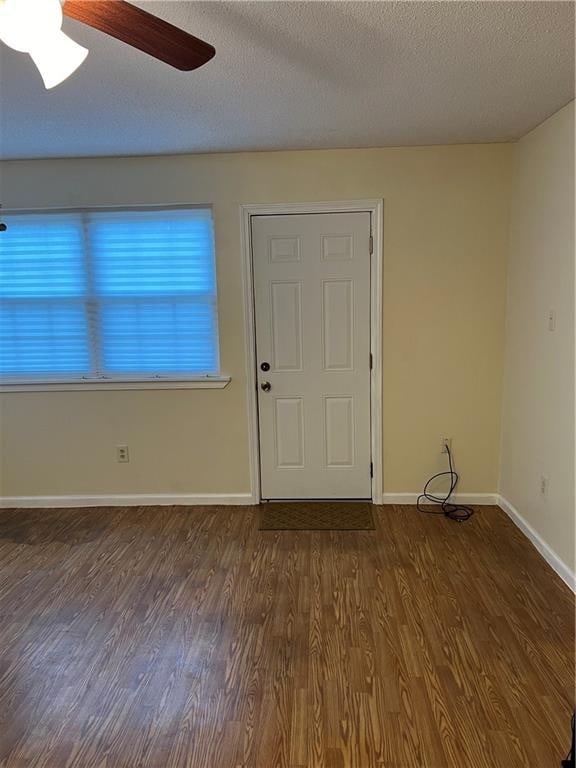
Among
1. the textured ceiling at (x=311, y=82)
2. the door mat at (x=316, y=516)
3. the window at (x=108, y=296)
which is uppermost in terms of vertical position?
the textured ceiling at (x=311, y=82)

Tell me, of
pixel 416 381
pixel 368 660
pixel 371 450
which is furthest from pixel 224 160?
pixel 368 660

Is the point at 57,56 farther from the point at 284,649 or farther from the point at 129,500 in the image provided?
the point at 129,500

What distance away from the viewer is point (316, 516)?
3.30 metres

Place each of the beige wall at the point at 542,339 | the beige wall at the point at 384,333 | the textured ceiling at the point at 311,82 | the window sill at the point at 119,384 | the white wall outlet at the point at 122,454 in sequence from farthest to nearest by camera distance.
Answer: the white wall outlet at the point at 122,454
the window sill at the point at 119,384
the beige wall at the point at 384,333
the beige wall at the point at 542,339
the textured ceiling at the point at 311,82

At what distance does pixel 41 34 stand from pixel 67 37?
0.27 ft

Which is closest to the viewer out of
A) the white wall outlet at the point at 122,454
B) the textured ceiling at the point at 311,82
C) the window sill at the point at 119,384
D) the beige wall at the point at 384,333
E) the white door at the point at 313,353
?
the textured ceiling at the point at 311,82

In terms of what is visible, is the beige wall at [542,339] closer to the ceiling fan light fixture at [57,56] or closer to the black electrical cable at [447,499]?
the black electrical cable at [447,499]

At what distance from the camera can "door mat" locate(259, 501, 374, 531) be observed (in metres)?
3.16

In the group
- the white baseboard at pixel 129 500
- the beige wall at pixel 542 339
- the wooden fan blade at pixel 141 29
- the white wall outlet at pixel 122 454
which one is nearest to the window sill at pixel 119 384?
the white wall outlet at pixel 122 454

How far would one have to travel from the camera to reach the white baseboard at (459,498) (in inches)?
134

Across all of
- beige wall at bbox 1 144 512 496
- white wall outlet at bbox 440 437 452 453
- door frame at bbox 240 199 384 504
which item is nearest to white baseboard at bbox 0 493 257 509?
beige wall at bbox 1 144 512 496

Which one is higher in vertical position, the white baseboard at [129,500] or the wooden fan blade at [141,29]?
the wooden fan blade at [141,29]

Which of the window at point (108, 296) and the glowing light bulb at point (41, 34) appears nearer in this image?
the glowing light bulb at point (41, 34)

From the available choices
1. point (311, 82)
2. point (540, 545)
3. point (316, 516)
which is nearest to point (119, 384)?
point (316, 516)
